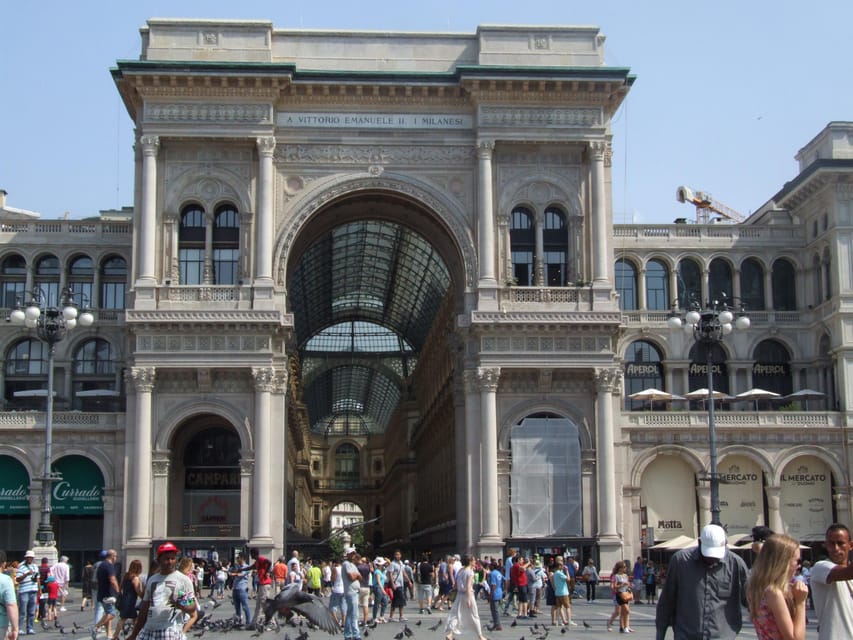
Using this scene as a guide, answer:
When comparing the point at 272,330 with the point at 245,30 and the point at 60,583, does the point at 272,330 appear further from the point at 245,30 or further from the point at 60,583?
the point at 60,583

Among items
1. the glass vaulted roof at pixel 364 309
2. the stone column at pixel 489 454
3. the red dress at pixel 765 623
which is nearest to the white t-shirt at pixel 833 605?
the red dress at pixel 765 623

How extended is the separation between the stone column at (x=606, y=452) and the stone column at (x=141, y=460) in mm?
19607

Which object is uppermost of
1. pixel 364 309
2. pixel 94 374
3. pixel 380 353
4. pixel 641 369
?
pixel 364 309

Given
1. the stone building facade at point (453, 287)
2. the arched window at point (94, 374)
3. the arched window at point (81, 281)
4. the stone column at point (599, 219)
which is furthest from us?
the arched window at point (81, 281)

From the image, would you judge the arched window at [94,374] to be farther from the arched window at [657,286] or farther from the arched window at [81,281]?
the arched window at [657,286]

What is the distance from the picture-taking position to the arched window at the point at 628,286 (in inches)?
2709

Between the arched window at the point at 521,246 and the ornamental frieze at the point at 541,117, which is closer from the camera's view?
the ornamental frieze at the point at 541,117

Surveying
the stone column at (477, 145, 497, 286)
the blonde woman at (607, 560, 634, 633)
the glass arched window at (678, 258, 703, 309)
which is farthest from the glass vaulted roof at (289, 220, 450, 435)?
the blonde woman at (607, 560, 634, 633)

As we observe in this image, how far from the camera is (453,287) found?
65.4 metres

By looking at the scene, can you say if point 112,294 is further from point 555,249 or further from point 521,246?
point 555,249

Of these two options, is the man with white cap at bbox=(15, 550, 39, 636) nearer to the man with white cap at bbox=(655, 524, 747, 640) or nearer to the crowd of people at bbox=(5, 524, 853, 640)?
the crowd of people at bbox=(5, 524, 853, 640)

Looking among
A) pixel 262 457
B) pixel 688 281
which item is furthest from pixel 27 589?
pixel 688 281

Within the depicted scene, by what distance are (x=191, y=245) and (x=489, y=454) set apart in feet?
54.3

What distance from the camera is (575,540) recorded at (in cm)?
5659
